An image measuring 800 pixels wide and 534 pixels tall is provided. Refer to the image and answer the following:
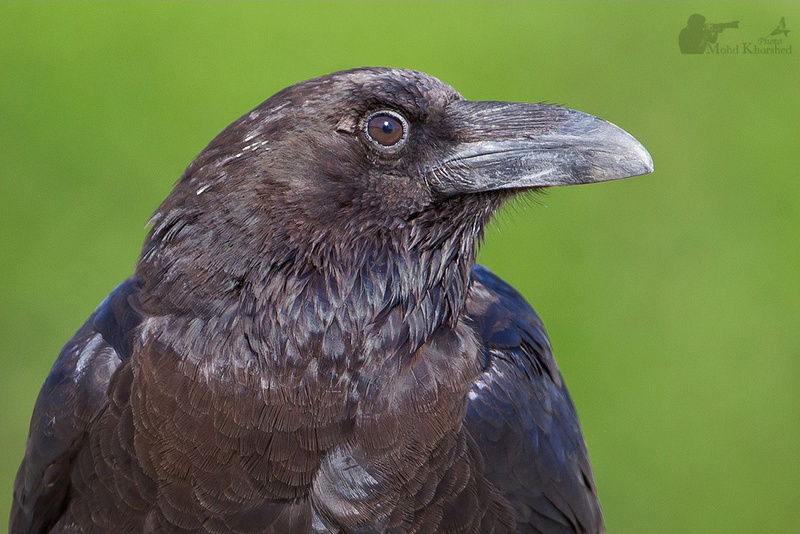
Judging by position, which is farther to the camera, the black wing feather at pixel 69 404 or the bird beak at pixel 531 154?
the black wing feather at pixel 69 404

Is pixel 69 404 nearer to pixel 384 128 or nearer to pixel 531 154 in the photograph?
pixel 384 128

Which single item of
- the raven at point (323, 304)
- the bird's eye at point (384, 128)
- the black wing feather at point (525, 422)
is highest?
the bird's eye at point (384, 128)

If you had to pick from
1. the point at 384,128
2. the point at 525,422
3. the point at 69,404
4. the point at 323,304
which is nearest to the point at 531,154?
the point at 384,128

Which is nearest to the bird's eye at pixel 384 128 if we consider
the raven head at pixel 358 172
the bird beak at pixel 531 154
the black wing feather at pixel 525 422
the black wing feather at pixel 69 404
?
the raven head at pixel 358 172

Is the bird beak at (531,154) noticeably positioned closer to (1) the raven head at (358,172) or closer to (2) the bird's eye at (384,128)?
(1) the raven head at (358,172)

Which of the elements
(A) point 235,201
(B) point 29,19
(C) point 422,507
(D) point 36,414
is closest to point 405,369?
(C) point 422,507

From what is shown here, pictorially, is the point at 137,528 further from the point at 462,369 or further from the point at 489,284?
the point at 489,284
